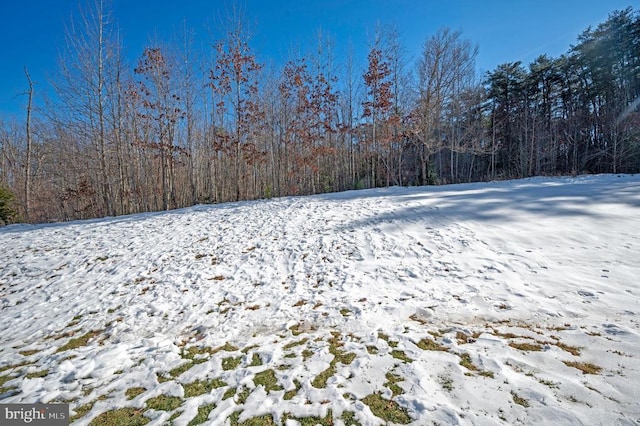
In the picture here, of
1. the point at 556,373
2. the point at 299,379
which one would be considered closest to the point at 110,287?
the point at 299,379

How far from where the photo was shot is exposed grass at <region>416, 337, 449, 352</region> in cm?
256

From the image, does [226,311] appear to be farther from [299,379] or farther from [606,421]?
[606,421]

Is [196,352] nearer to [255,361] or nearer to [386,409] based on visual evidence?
[255,361]

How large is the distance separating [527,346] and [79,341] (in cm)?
517

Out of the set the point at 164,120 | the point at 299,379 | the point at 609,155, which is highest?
the point at 164,120

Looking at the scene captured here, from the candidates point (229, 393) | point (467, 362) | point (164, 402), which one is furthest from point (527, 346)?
point (164, 402)

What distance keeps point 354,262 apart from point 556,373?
3.04 meters

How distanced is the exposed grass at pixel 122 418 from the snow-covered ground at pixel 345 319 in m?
0.05

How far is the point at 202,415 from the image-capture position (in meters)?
1.95

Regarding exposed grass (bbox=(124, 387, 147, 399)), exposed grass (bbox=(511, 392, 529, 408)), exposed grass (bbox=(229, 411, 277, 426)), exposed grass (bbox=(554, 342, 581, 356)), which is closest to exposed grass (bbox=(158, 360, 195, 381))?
exposed grass (bbox=(124, 387, 147, 399))

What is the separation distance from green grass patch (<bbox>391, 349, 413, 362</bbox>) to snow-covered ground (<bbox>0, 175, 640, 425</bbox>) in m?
0.02

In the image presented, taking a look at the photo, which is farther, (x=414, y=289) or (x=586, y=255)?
→ (x=586, y=255)

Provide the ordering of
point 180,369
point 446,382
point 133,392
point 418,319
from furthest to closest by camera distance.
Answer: point 418,319, point 180,369, point 133,392, point 446,382

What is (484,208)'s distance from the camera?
6.87m
